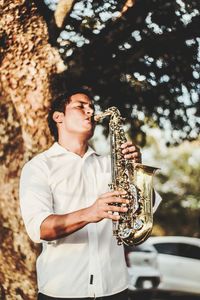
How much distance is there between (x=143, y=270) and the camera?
8.91 metres

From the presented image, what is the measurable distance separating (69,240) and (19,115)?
1588mm

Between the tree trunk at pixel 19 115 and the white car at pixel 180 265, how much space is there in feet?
19.1

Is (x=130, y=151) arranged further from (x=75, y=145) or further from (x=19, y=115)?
(x=19, y=115)

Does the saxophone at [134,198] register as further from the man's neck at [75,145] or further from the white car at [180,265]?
the white car at [180,265]

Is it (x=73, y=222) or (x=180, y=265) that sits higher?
(x=73, y=222)

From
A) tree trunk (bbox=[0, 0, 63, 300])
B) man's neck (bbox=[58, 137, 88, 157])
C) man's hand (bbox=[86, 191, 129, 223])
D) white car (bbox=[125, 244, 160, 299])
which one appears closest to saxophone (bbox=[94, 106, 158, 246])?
man's neck (bbox=[58, 137, 88, 157])

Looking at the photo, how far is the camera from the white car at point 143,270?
892cm

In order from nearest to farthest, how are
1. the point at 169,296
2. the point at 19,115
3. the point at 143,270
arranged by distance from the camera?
the point at 19,115
the point at 143,270
the point at 169,296

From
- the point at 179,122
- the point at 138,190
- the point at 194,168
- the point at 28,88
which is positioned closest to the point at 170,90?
the point at 179,122

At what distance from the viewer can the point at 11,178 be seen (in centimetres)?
391

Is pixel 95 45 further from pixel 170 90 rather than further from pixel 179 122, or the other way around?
pixel 179 122

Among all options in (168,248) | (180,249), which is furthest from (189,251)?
(168,248)

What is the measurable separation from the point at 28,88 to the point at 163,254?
639 centimetres

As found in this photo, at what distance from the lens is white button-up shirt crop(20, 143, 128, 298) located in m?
2.53
